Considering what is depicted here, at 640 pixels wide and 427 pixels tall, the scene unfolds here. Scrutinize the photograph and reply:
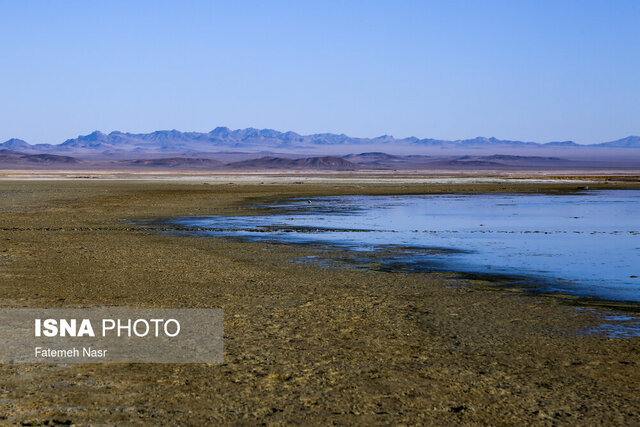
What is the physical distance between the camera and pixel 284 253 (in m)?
17.7

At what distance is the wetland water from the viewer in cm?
1461

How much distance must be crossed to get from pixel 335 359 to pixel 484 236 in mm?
14169

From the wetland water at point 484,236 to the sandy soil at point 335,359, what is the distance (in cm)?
196

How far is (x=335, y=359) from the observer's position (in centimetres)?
823

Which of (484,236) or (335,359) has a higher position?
(335,359)

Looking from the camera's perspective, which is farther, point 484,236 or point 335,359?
point 484,236

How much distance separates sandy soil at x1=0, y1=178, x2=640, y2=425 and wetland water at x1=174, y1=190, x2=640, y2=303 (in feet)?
6.44

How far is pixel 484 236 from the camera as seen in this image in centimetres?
2166

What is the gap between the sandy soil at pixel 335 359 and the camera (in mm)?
6645

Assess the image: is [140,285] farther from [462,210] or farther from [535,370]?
[462,210]

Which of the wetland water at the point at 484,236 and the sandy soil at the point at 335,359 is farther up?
the sandy soil at the point at 335,359

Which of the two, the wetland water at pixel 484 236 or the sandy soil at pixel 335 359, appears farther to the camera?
the wetland water at pixel 484 236

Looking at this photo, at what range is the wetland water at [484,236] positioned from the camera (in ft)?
47.9

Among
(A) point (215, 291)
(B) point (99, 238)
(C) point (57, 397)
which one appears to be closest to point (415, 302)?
(A) point (215, 291)
